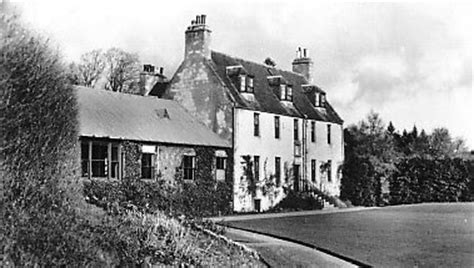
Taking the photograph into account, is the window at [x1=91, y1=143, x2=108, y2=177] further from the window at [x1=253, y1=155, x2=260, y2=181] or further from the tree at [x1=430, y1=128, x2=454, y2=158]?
the tree at [x1=430, y1=128, x2=454, y2=158]

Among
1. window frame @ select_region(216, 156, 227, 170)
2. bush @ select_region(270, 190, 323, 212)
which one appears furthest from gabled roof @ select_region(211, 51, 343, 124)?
bush @ select_region(270, 190, 323, 212)

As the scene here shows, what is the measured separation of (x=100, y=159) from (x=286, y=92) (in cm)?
1656

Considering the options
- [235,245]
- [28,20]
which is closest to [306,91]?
[235,245]

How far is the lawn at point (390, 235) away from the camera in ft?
65.4

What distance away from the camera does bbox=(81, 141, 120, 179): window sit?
30.5m

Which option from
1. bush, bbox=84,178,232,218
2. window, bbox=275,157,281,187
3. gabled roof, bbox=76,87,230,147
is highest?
gabled roof, bbox=76,87,230,147

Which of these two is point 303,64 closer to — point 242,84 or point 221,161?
point 242,84

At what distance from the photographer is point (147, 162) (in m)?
33.6

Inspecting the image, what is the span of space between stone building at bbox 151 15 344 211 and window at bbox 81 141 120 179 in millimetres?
8352

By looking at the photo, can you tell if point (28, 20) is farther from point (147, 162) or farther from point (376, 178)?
point (376, 178)

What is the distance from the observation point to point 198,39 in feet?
131

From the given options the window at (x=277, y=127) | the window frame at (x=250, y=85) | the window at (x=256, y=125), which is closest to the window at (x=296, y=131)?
the window at (x=277, y=127)

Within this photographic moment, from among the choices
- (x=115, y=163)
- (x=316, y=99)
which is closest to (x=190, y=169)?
(x=115, y=163)

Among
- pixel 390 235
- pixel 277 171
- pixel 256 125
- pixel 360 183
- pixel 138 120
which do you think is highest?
pixel 256 125
